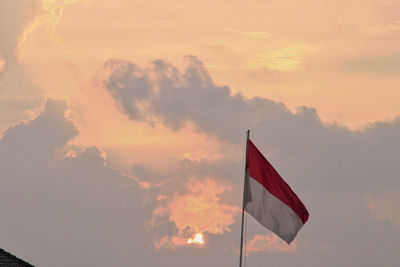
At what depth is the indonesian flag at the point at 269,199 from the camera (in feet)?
107

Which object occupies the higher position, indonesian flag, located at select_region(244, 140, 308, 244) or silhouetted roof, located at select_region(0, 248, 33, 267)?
indonesian flag, located at select_region(244, 140, 308, 244)

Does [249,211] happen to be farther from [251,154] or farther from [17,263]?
[17,263]

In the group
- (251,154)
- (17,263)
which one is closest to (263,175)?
(251,154)

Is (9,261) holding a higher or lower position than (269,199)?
lower

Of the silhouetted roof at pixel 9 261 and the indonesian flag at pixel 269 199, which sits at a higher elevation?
the indonesian flag at pixel 269 199

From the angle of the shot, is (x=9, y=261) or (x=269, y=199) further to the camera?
(x=9, y=261)

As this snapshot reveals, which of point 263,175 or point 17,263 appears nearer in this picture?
point 263,175

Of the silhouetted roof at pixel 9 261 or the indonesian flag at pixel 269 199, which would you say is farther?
the silhouetted roof at pixel 9 261

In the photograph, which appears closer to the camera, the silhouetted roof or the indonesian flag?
the indonesian flag

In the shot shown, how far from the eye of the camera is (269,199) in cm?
3281

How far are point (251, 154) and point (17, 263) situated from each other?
15.0 m

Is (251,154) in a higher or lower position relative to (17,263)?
higher

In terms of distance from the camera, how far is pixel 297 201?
1300 inches

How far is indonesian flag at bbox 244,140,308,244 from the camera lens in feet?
107
